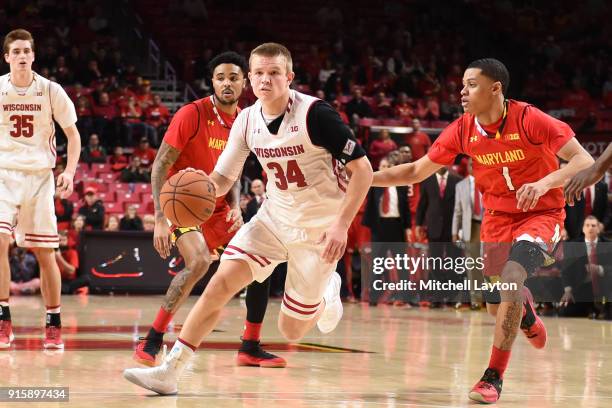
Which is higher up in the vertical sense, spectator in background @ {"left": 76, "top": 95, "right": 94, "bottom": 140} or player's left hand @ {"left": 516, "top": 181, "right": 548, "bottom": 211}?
spectator in background @ {"left": 76, "top": 95, "right": 94, "bottom": 140}

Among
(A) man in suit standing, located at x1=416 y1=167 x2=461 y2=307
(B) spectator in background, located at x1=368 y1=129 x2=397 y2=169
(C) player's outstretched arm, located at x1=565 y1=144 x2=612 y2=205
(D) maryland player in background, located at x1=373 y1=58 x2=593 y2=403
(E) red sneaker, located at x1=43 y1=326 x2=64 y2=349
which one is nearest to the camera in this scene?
(C) player's outstretched arm, located at x1=565 y1=144 x2=612 y2=205

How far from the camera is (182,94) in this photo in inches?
882

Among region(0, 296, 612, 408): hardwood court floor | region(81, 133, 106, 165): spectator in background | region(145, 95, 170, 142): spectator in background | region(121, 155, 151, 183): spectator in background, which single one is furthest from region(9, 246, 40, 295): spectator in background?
region(0, 296, 612, 408): hardwood court floor

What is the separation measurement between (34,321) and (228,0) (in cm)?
1595

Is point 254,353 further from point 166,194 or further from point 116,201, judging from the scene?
point 116,201

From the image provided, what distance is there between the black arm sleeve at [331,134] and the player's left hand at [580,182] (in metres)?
1.13

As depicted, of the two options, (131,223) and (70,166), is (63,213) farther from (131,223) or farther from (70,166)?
(70,166)

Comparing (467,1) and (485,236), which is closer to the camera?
(485,236)

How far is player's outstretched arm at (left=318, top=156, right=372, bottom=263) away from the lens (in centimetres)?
534

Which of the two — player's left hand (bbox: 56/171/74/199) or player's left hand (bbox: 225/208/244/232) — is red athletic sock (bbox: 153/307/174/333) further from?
player's left hand (bbox: 56/171/74/199)

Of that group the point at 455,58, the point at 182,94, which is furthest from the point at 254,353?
the point at 455,58

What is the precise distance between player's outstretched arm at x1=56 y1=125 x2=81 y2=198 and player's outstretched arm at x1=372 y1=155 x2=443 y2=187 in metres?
2.63

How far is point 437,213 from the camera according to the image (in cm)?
1434

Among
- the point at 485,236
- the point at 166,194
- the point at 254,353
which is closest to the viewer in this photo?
the point at 166,194
